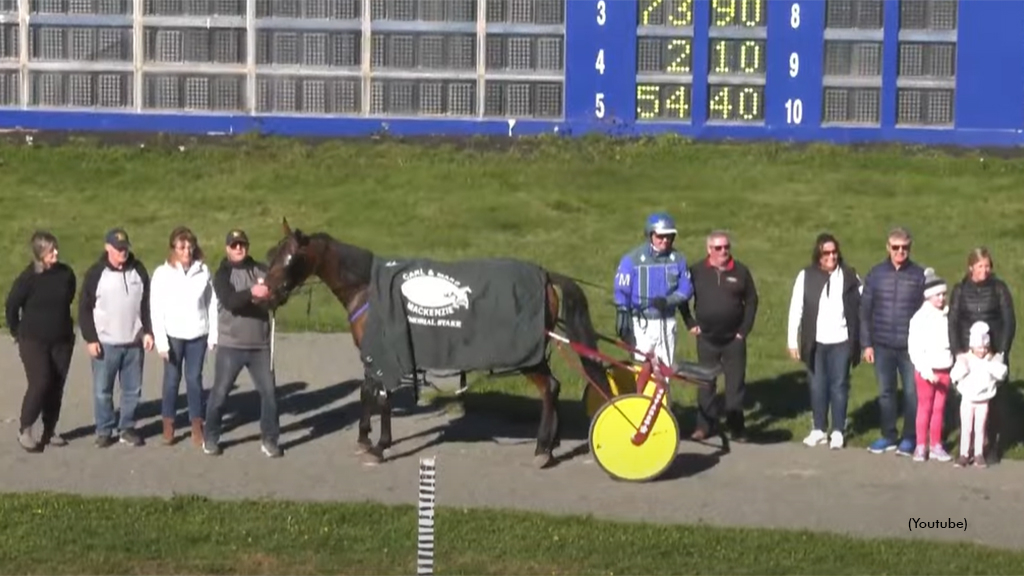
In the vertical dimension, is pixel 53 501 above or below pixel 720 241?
below

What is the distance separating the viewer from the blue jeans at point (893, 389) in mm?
14664

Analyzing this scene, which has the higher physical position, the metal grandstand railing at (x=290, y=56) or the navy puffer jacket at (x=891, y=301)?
the metal grandstand railing at (x=290, y=56)

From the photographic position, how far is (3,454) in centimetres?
1433

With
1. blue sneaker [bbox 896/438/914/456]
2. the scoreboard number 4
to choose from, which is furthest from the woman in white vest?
the scoreboard number 4

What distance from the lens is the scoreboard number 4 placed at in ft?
79.0

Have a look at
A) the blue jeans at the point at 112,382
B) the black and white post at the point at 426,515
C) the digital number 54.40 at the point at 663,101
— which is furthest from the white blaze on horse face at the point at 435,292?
the digital number 54.40 at the point at 663,101

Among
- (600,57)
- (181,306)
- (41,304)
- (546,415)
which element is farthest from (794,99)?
(41,304)

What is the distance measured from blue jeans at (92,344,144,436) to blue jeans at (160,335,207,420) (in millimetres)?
216

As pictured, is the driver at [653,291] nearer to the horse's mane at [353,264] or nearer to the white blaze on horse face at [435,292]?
the white blaze on horse face at [435,292]

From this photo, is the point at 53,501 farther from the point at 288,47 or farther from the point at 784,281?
the point at 288,47

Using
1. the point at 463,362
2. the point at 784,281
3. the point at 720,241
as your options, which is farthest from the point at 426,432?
the point at 784,281

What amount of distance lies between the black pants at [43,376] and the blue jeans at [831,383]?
5.32m

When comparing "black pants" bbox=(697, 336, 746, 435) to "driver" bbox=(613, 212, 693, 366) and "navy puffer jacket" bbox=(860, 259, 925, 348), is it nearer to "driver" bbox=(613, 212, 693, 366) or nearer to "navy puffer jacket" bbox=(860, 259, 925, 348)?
"driver" bbox=(613, 212, 693, 366)

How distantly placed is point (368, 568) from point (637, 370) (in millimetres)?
3659
